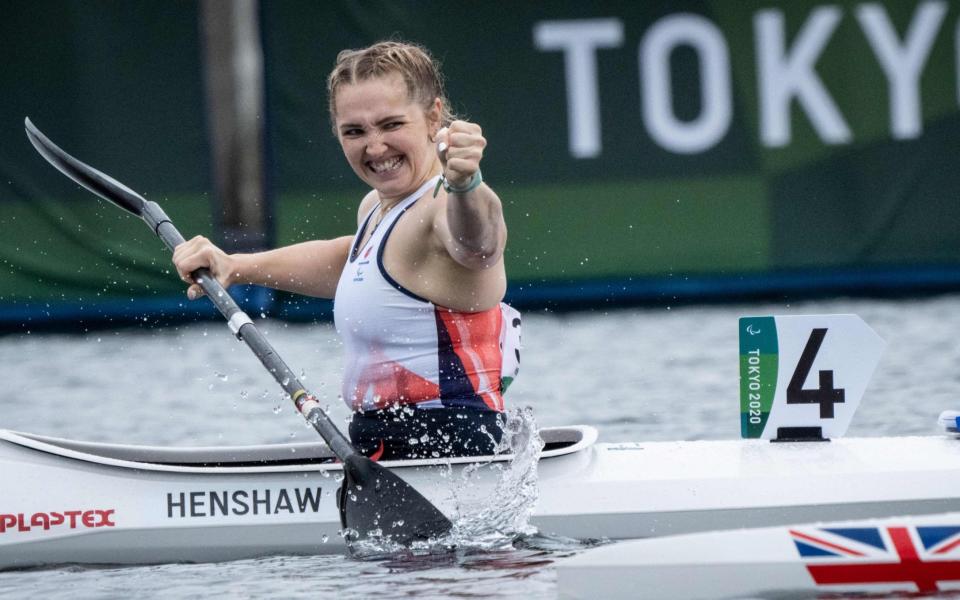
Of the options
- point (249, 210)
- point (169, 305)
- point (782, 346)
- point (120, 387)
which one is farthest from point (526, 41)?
point (782, 346)

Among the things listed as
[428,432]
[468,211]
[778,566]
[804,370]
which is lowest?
[778,566]

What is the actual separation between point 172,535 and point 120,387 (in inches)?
156

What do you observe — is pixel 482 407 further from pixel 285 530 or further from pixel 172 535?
pixel 172 535

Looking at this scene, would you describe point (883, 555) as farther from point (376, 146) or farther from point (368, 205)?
point (368, 205)

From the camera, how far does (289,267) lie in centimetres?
477

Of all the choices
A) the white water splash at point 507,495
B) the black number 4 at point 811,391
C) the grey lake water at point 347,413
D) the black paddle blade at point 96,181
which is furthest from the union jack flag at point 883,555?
the black paddle blade at point 96,181

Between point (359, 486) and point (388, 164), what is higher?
point (388, 164)

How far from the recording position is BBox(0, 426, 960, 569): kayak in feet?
14.6

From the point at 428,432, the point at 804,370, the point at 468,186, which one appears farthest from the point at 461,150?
the point at 804,370

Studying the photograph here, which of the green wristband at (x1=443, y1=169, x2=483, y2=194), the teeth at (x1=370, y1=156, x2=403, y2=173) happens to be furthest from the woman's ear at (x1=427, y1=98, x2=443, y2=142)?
the green wristband at (x1=443, y1=169, x2=483, y2=194)

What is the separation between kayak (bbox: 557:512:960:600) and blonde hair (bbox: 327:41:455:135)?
1.22 metres

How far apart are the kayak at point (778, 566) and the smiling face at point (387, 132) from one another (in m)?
1.05

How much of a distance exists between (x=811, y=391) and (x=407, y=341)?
1250 millimetres

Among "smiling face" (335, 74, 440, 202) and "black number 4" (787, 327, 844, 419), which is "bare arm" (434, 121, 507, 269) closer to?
"smiling face" (335, 74, 440, 202)
